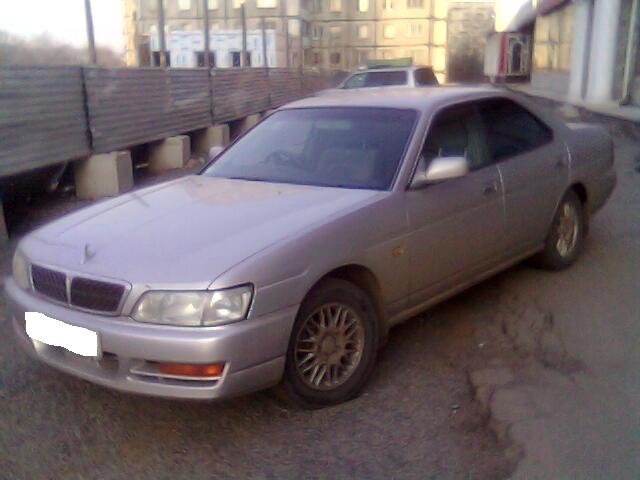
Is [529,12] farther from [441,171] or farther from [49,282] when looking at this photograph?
[49,282]

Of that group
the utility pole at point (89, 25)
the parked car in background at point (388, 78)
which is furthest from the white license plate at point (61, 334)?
the parked car in background at point (388, 78)

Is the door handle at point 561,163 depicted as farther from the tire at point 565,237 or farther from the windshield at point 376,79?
the windshield at point 376,79

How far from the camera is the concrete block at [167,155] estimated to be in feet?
39.7

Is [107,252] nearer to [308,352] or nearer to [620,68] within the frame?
[308,352]

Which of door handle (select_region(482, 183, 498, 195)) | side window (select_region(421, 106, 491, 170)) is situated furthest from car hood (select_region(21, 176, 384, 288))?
door handle (select_region(482, 183, 498, 195))

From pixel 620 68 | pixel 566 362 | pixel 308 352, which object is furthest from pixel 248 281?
pixel 620 68

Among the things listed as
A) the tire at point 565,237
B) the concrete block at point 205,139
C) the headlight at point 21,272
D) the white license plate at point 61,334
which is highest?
the headlight at point 21,272

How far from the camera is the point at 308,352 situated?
11.0 ft

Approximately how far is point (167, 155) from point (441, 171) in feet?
29.3

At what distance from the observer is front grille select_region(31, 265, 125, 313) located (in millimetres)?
3055

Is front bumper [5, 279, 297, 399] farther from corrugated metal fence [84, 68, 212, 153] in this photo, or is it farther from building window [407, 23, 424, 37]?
building window [407, 23, 424, 37]

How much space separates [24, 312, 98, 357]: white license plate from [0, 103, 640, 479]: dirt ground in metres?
0.42

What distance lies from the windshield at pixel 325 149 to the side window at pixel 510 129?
0.78 meters

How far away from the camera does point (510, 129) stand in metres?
4.96
